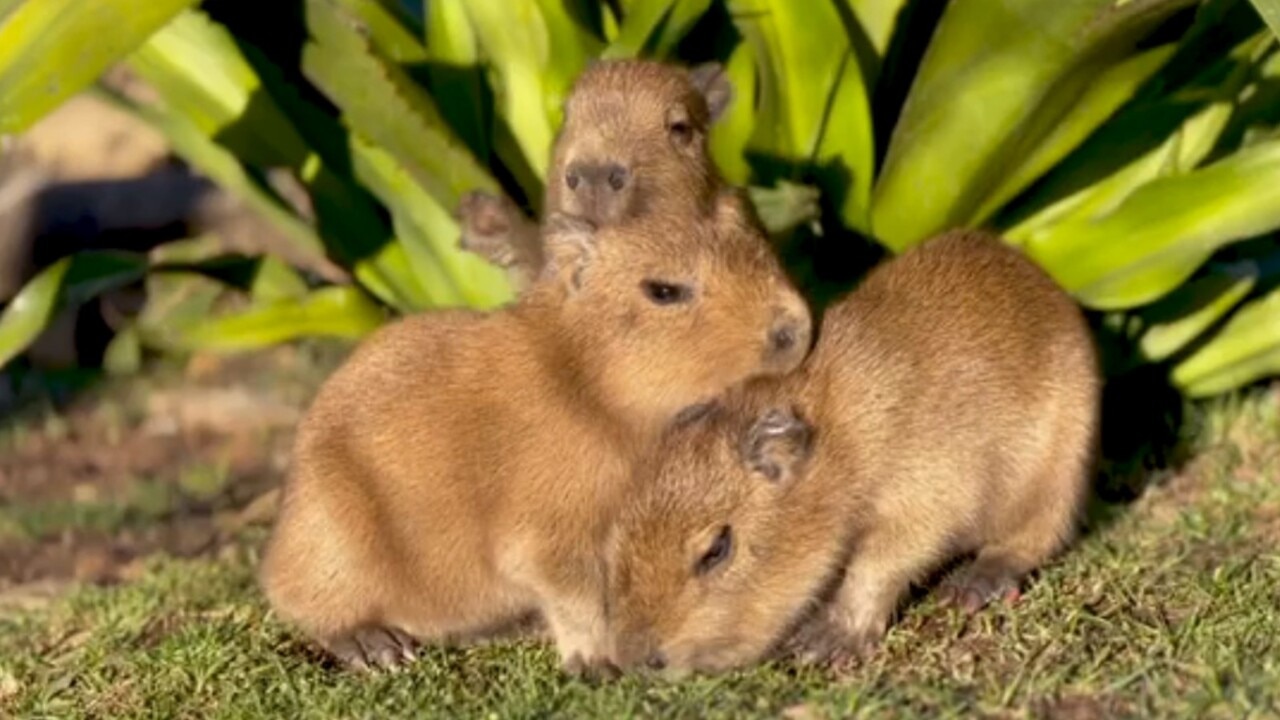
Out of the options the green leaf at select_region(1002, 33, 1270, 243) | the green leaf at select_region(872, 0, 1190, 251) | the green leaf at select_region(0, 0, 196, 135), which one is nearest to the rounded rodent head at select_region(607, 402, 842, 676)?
the green leaf at select_region(872, 0, 1190, 251)

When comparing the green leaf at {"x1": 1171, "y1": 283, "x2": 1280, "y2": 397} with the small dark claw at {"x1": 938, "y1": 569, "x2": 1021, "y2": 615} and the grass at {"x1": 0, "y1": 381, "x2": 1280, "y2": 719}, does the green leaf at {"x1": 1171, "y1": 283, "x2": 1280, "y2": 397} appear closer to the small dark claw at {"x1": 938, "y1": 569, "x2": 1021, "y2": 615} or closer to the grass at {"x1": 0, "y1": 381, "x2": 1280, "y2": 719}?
the grass at {"x1": 0, "y1": 381, "x2": 1280, "y2": 719}

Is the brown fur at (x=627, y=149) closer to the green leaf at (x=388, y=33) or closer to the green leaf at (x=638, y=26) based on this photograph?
the green leaf at (x=638, y=26)

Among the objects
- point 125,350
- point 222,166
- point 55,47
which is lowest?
point 125,350

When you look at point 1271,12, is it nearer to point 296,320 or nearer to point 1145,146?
point 1145,146

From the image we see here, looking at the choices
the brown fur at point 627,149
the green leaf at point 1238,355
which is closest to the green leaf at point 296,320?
the brown fur at point 627,149

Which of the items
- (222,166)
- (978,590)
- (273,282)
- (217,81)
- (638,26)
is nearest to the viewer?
(978,590)

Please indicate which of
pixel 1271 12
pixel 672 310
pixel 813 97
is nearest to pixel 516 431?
pixel 672 310
